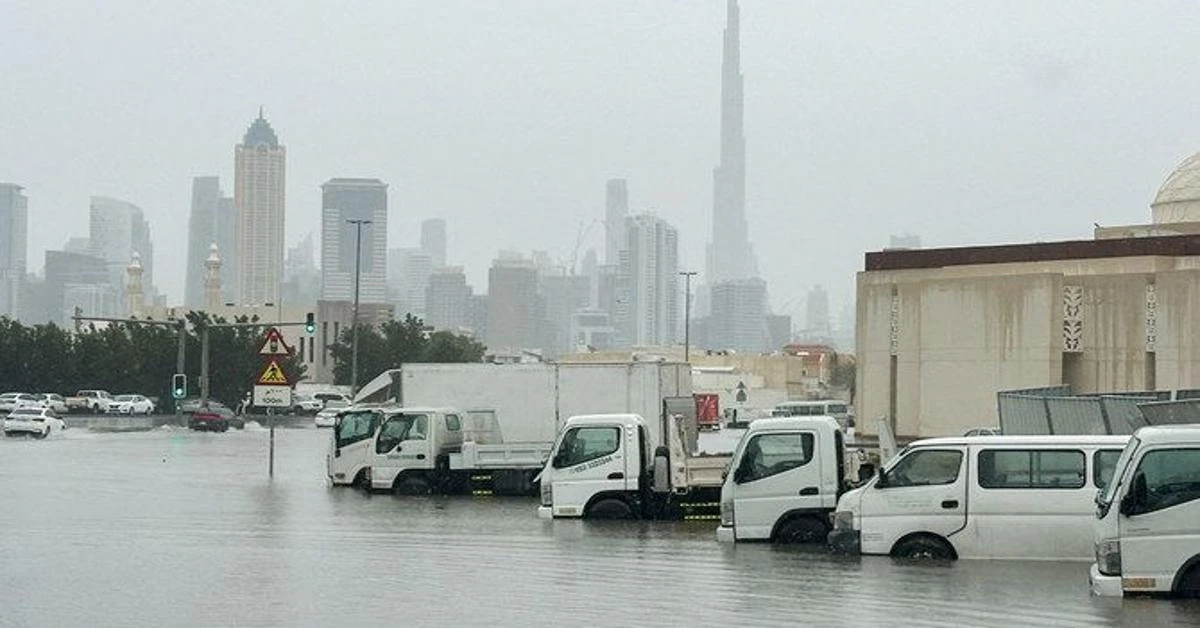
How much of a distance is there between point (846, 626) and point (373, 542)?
396 inches

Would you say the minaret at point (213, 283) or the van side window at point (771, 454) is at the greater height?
the minaret at point (213, 283)

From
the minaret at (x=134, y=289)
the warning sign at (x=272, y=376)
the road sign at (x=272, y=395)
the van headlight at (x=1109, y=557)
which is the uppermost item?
the minaret at (x=134, y=289)

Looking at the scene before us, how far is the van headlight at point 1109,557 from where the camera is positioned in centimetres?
1836

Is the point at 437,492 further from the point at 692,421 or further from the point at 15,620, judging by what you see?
the point at 15,620

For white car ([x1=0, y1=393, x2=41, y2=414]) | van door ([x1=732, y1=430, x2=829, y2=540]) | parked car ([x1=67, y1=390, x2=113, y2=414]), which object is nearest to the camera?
van door ([x1=732, y1=430, x2=829, y2=540])

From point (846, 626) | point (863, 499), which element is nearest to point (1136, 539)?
point (846, 626)

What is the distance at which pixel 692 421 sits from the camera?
3925 centimetres

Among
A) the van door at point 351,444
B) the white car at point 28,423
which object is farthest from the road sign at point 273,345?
the white car at point 28,423

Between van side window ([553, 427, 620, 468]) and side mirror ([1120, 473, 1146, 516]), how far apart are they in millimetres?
12319

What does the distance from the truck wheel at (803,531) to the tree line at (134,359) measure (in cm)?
7843

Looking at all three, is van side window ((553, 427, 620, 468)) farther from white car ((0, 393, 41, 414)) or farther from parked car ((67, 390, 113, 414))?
parked car ((67, 390, 113, 414))

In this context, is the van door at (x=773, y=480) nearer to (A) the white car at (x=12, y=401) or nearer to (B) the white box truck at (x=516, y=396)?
(B) the white box truck at (x=516, y=396)

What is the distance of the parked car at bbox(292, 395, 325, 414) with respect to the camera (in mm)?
102125

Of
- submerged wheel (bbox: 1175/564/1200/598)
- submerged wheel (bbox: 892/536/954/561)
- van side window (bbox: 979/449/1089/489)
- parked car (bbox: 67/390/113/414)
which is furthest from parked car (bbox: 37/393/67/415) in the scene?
submerged wheel (bbox: 1175/564/1200/598)
